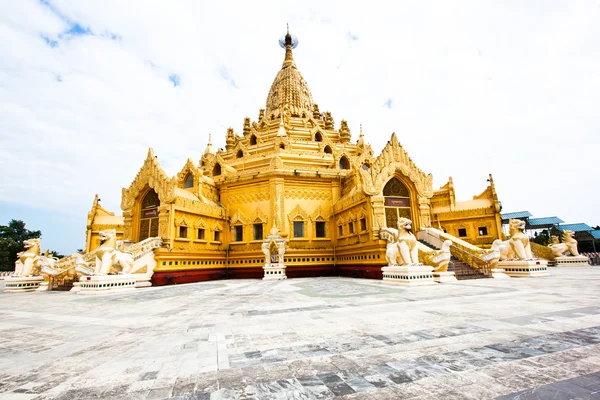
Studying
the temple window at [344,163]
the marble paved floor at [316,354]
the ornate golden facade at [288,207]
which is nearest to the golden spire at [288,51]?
the ornate golden facade at [288,207]

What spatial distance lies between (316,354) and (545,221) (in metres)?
51.8

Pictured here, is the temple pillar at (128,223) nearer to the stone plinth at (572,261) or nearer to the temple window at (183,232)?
the temple window at (183,232)

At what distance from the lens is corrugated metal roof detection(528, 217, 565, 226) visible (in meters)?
41.2

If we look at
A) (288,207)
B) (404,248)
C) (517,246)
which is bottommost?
(517,246)

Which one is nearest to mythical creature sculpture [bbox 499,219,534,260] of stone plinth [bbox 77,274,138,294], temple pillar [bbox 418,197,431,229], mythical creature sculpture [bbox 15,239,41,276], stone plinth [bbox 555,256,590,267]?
temple pillar [bbox 418,197,431,229]

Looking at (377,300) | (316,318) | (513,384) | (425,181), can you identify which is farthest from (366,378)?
(425,181)

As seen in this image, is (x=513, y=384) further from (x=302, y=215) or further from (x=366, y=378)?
(x=302, y=215)

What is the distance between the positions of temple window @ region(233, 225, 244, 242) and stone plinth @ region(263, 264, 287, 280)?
373cm

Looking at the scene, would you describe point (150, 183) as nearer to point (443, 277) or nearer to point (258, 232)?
point (258, 232)

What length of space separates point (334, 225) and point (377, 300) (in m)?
13.1

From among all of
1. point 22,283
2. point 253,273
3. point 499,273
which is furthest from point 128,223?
point 499,273

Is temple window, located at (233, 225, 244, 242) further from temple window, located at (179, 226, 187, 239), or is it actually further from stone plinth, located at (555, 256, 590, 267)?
stone plinth, located at (555, 256, 590, 267)

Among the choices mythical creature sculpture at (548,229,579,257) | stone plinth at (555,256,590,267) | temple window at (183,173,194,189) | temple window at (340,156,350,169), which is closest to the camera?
stone plinth at (555,256,590,267)

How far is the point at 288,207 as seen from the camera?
19.9 meters
